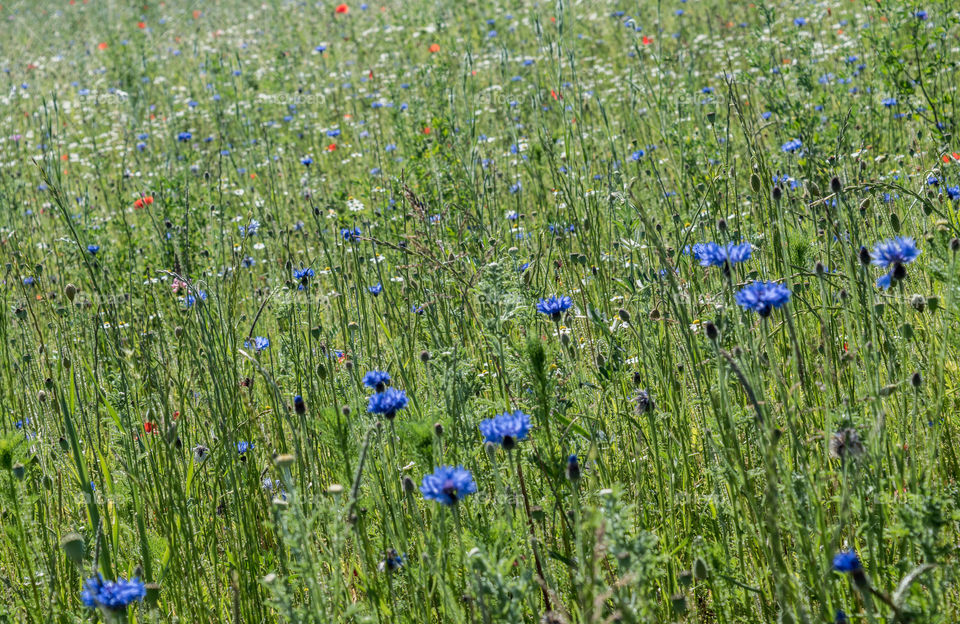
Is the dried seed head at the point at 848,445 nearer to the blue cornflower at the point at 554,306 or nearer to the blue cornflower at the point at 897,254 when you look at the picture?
the blue cornflower at the point at 897,254

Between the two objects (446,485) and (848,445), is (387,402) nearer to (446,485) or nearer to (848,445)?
(446,485)

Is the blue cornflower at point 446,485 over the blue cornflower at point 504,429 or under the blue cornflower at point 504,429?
under

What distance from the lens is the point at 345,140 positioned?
629cm

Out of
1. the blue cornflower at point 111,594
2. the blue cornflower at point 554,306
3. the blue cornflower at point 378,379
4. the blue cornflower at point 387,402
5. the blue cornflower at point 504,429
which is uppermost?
the blue cornflower at point 554,306

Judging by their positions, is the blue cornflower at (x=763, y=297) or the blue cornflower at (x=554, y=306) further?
the blue cornflower at (x=554, y=306)

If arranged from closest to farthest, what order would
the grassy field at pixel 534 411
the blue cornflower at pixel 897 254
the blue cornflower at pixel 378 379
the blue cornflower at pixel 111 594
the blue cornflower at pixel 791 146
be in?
1. the blue cornflower at pixel 111 594
2. the grassy field at pixel 534 411
3. the blue cornflower at pixel 897 254
4. the blue cornflower at pixel 378 379
5. the blue cornflower at pixel 791 146

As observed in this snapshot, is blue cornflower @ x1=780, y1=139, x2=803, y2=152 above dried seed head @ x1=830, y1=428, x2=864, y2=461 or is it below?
above

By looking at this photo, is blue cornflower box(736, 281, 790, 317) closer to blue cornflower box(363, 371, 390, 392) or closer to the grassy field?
the grassy field

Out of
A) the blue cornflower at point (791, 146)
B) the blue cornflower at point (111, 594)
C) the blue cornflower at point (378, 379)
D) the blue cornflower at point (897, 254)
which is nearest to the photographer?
the blue cornflower at point (111, 594)

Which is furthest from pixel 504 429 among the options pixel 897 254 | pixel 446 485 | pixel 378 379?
pixel 897 254

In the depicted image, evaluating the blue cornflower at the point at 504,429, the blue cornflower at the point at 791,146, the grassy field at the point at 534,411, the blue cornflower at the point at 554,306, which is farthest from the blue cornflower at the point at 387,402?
the blue cornflower at the point at 791,146

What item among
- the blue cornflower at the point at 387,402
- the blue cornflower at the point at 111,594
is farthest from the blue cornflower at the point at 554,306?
the blue cornflower at the point at 111,594

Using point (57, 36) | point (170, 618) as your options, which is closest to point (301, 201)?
point (170, 618)

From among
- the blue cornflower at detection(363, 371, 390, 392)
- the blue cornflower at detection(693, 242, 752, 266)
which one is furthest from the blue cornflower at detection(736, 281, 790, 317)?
the blue cornflower at detection(363, 371, 390, 392)
